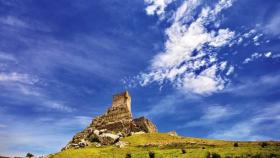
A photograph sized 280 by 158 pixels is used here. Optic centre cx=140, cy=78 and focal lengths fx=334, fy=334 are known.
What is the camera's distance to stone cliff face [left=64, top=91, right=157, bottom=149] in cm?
13462

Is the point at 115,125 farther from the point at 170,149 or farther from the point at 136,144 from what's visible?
the point at 170,149

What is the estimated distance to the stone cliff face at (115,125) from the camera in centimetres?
13462

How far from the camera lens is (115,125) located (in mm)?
162375

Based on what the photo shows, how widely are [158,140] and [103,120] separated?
178 feet

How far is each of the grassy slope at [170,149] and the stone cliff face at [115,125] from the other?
12.6 m

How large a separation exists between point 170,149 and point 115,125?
6463 centimetres

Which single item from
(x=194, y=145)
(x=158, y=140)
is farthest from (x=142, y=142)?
(x=194, y=145)

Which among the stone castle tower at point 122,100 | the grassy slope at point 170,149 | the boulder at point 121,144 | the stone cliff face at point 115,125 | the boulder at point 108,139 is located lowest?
the grassy slope at point 170,149

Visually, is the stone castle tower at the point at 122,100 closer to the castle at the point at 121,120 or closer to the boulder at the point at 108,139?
the castle at the point at 121,120

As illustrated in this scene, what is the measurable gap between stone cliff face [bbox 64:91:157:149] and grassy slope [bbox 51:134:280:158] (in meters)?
12.6

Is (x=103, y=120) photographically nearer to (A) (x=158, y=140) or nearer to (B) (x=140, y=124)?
(B) (x=140, y=124)

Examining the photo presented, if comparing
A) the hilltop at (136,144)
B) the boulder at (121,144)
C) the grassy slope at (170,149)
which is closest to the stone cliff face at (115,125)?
the hilltop at (136,144)

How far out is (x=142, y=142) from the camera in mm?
123125

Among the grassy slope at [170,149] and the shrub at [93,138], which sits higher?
the shrub at [93,138]
